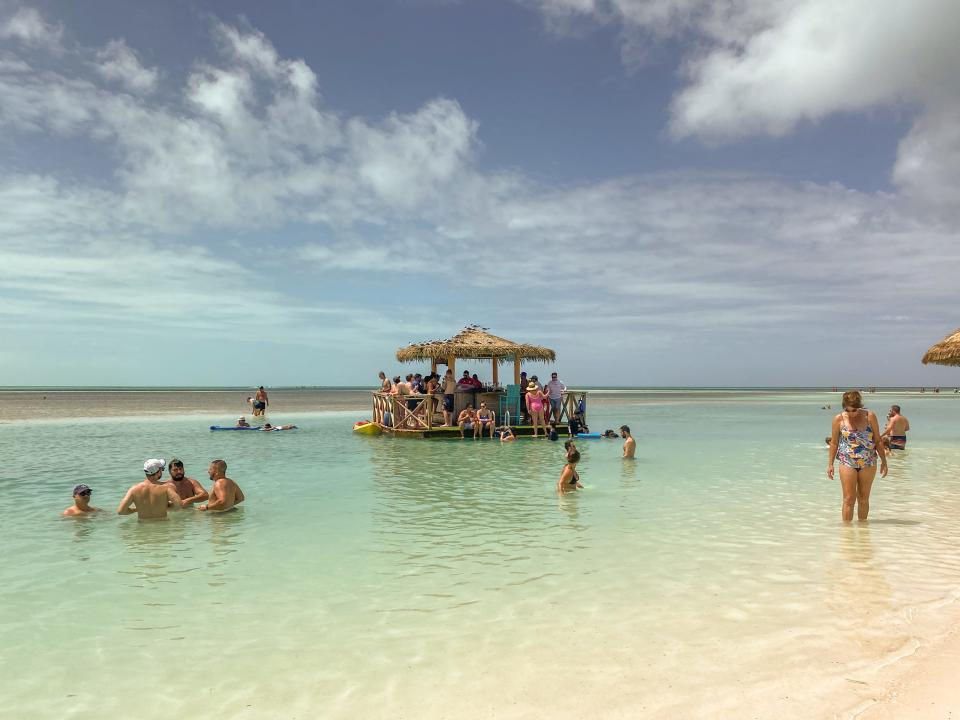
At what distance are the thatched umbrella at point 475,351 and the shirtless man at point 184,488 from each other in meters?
12.1

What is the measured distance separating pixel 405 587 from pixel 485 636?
139 cm

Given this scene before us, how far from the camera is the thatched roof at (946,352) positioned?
18203 millimetres

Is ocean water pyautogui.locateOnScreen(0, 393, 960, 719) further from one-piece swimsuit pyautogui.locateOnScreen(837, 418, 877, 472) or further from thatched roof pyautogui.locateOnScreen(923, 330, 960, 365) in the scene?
thatched roof pyautogui.locateOnScreen(923, 330, 960, 365)

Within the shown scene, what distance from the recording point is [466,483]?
12.2 m

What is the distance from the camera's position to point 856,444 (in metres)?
7.71

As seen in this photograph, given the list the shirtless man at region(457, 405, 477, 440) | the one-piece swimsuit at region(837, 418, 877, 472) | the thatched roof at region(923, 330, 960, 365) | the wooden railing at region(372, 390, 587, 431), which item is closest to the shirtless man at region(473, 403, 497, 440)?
the shirtless man at region(457, 405, 477, 440)

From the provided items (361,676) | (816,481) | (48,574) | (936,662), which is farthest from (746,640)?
(816,481)

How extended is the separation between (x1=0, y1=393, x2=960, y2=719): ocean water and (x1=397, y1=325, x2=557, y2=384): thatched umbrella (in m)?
9.90

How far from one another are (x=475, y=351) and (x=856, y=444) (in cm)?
1471

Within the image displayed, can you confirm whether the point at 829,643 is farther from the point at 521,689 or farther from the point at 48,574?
the point at 48,574

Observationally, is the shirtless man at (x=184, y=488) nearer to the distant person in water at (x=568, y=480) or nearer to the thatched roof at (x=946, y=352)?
the distant person in water at (x=568, y=480)

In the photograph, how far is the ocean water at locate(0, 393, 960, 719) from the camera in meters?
4.01

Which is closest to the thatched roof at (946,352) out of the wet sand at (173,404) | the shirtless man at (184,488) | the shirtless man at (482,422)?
the shirtless man at (482,422)

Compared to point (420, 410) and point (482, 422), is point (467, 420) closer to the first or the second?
point (482, 422)
